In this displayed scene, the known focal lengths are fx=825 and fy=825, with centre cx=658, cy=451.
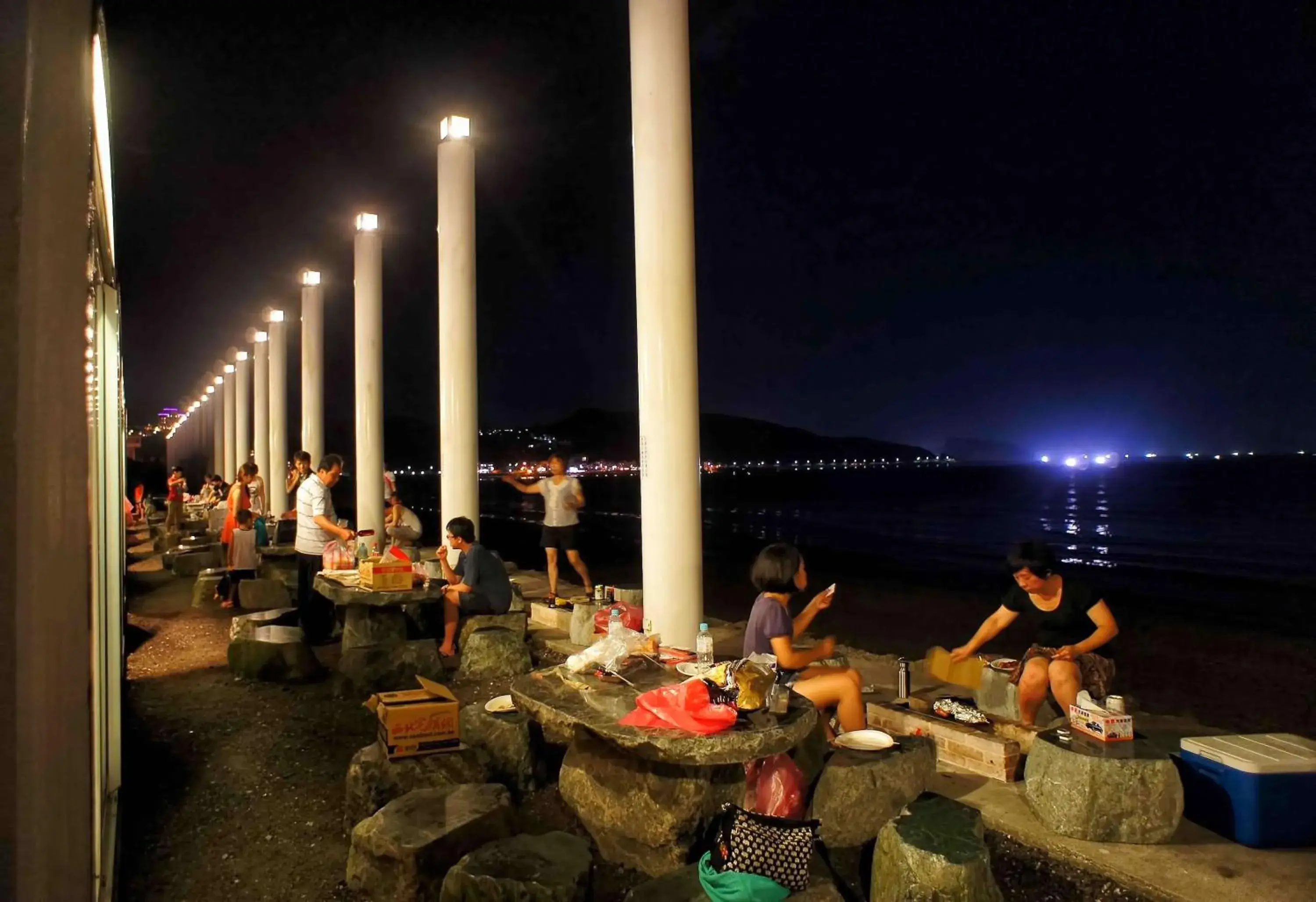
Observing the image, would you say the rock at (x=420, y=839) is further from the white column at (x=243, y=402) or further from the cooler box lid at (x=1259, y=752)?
the white column at (x=243, y=402)

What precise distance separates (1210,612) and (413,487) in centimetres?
10050

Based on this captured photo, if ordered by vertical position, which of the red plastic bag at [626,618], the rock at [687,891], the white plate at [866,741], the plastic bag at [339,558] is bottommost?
the rock at [687,891]

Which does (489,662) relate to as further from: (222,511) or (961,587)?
(961,587)

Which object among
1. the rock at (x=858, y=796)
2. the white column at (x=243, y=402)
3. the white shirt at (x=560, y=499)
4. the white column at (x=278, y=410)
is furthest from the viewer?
the white column at (x=243, y=402)

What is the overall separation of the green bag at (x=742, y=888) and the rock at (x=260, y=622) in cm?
601

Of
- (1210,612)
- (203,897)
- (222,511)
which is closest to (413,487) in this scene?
(222,511)

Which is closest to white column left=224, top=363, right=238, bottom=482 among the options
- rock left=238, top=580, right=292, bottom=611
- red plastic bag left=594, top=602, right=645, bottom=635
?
rock left=238, top=580, right=292, bottom=611

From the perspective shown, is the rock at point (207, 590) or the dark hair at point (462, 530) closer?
the dark hair at point (462, 530)

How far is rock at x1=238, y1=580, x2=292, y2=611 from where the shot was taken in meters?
11.2

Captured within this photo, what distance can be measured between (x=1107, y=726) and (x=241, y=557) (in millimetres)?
10905

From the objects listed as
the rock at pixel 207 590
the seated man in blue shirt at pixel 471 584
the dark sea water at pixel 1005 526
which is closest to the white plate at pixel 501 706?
the seated man in blue shirt at pixel 471 584

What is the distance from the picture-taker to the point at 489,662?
301 inches

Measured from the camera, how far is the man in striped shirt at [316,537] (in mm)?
8547

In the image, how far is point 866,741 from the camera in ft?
14.7
